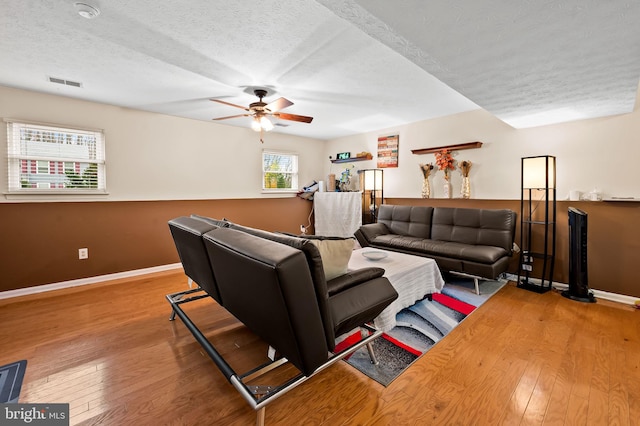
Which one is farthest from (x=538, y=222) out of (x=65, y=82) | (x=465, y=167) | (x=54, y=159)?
(x=54, y=159)

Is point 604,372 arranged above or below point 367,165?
below

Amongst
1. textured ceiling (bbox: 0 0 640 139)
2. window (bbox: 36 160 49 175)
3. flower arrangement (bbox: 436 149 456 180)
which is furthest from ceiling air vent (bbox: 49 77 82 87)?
flower arrangement (bbox: 436 149 456 180)

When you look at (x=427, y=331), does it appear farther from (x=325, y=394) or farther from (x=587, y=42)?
(x=587, y=42)

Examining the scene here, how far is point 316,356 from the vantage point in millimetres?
1384

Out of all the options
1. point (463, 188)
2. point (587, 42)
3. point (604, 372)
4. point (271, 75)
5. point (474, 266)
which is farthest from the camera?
point (463, 188)

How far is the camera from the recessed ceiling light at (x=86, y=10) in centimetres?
175

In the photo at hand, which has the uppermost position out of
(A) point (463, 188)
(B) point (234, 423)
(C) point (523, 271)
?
(A) point (463, 188)

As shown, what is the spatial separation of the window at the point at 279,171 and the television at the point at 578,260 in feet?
14.5

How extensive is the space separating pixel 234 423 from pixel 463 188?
4000mm

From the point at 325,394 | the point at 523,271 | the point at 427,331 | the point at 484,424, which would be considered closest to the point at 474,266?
the point at 523,271

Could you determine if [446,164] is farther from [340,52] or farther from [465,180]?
[340,52]

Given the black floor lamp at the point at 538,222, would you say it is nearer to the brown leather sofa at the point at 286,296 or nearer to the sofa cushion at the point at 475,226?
the sofa cushion at the point at 475,226

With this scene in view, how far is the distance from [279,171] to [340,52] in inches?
138

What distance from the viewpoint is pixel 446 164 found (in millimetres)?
4289
